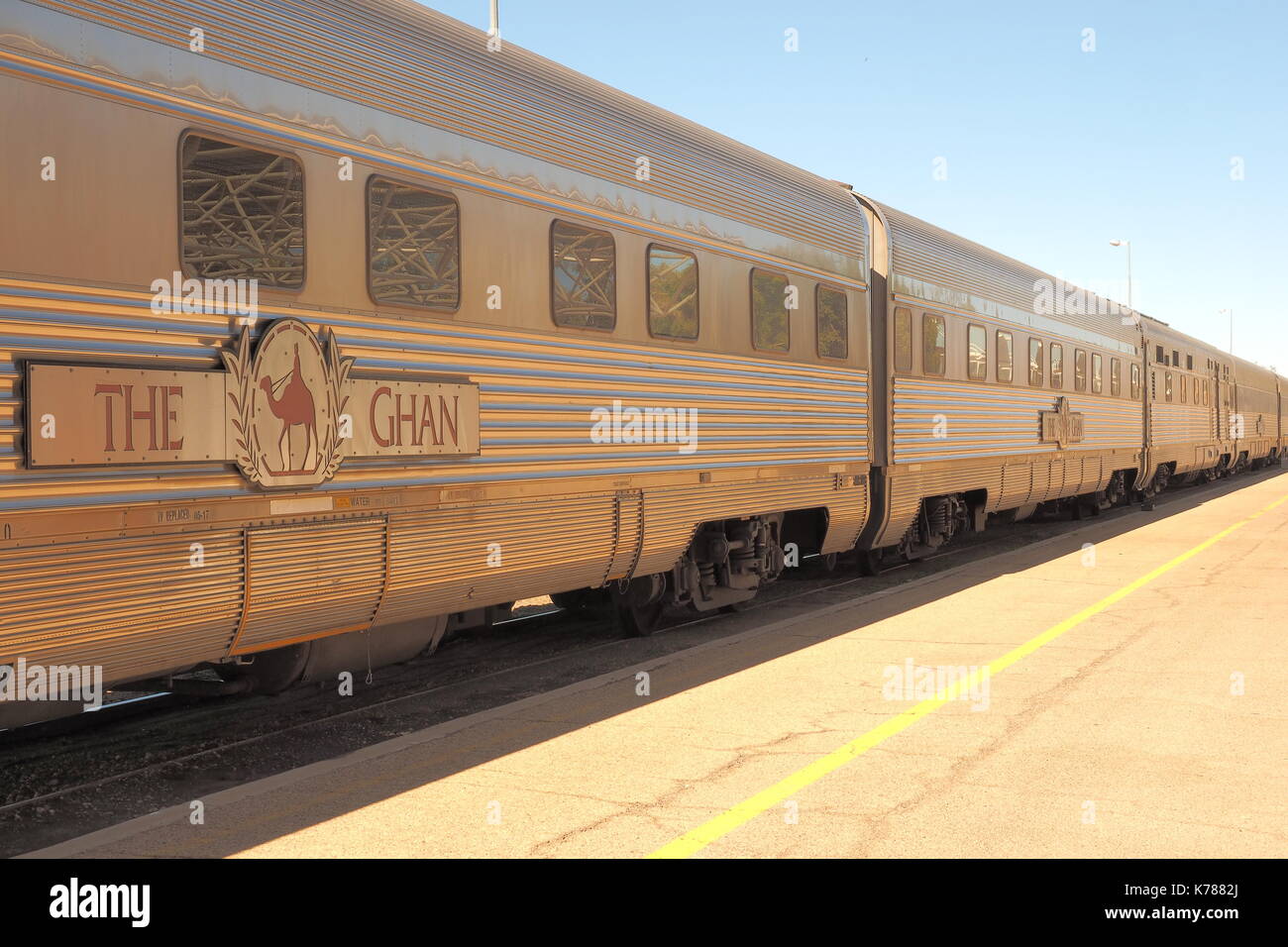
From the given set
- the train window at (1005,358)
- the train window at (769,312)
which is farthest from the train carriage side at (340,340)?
the train window at (1005,358)

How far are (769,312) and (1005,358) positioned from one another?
6465mm

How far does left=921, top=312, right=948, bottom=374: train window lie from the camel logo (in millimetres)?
8236

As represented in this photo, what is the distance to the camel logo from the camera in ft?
16.7

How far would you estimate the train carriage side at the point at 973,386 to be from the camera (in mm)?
11711

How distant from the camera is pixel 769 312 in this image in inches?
375

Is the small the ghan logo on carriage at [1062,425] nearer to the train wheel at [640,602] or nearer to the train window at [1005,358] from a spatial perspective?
the train window at [1005,358]

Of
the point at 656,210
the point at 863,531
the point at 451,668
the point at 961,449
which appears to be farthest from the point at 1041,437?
the point at 451,668

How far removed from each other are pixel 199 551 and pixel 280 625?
0.65 m

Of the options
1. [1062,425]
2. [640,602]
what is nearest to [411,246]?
[640,602]

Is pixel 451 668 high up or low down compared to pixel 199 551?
down

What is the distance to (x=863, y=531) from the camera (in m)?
Answer: 11.5
